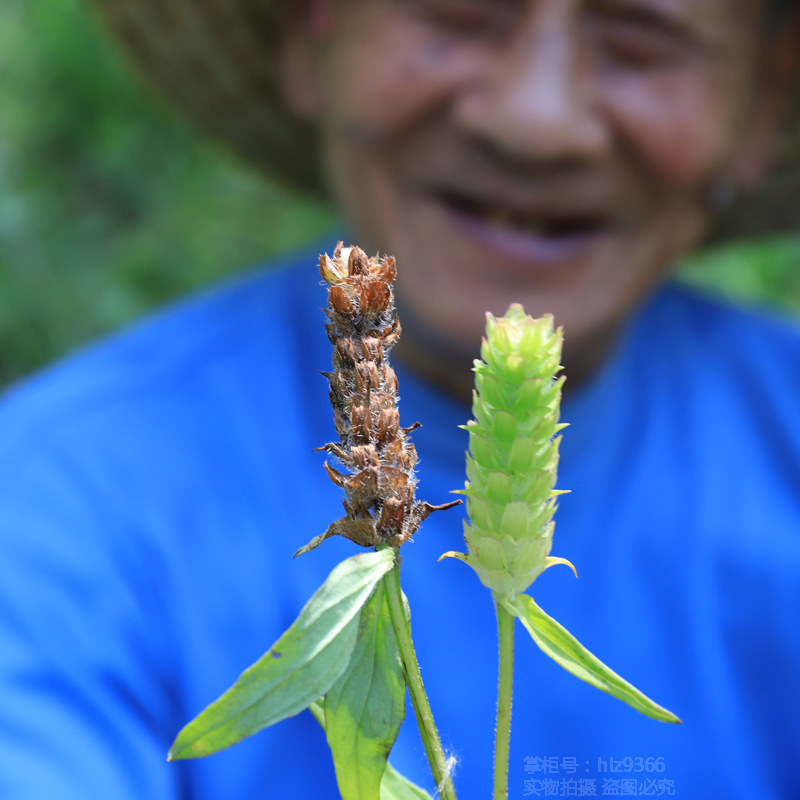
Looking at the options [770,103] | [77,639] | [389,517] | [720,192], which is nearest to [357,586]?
[389,517]

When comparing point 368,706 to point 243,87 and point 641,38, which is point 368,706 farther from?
point 243,87

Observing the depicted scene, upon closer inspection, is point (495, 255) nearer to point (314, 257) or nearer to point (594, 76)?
point (594, 76)

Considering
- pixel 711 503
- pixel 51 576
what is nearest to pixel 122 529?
pixel 51 576

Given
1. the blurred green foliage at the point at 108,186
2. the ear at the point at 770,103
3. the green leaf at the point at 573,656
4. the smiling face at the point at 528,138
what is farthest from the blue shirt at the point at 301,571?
the blurred green foliage at the point at 108,186

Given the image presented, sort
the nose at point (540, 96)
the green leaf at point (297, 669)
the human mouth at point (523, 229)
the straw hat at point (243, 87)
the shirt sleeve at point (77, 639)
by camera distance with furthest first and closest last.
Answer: the straw hat at point (243, 87) → the human mouth at point (523, 229) → the nose at point (540, 96) → the shirt sleeve at point (77, 639) → the green leaf at point (297, 669)

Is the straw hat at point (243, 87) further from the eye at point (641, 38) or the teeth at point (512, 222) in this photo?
the teeth at point (512, 222)

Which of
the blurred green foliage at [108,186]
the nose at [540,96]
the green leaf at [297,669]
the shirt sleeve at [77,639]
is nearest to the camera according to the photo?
the green leaf at [297,669]
